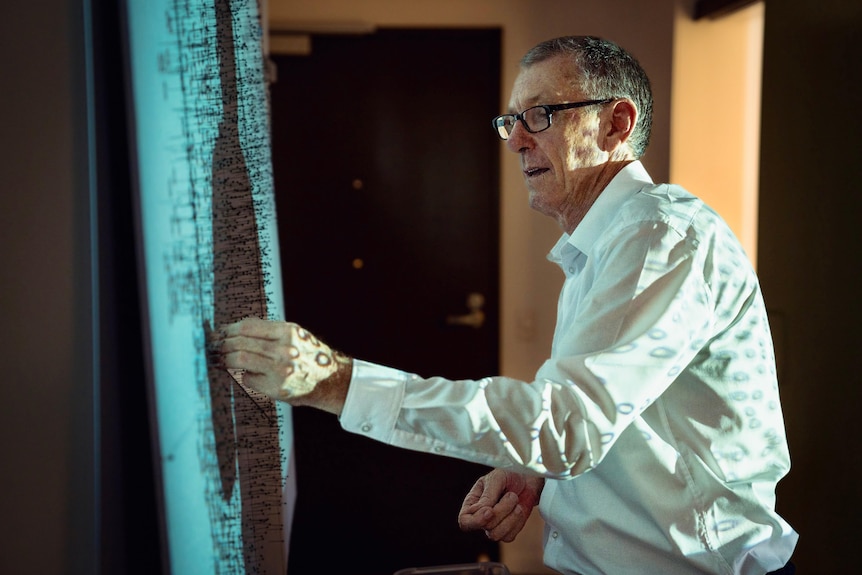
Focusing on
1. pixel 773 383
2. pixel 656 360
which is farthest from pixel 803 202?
pixel 656 360

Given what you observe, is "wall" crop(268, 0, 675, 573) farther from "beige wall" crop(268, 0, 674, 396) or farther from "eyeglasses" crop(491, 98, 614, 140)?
"eyeglasses" crop(491, 98, 614, 140)

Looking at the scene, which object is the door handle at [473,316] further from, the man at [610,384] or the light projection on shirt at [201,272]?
the light projection on shirt at [201,272]

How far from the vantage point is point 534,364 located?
2.66m

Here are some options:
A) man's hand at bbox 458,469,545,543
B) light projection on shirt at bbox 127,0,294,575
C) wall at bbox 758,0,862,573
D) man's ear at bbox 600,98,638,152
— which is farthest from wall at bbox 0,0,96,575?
wall at bbox 758,0,862,573

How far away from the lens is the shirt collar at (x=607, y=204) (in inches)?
37.8

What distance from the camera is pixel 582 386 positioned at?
0.71 meters

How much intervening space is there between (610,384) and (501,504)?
0.44 meters

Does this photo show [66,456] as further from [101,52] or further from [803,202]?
[803,202]

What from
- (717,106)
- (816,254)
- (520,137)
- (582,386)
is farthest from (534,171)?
(717,106)

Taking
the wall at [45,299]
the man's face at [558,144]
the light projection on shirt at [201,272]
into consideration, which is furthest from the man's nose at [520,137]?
the wall at [45,299]

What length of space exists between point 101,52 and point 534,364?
226cm

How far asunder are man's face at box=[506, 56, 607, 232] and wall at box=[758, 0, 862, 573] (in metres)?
0.91

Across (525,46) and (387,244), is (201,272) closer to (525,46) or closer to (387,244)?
(387,244)

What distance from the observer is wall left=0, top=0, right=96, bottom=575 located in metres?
0.51
